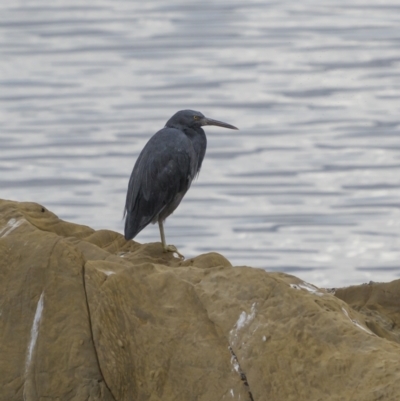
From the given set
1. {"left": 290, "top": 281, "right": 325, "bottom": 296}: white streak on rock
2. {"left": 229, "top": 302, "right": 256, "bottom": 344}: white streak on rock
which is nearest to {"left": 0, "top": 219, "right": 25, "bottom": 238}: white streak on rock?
{"left": 229, "top": 302, "right": 256, "bottom": 344}: white streak on rock

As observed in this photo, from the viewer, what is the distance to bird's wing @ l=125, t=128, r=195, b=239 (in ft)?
28.4

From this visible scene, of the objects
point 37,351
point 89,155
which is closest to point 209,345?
point 37,351

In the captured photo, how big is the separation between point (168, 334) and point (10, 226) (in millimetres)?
1156

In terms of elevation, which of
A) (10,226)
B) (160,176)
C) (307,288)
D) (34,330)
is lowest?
(160,176)

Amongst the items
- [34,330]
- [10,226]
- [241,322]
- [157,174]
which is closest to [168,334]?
[241,322]

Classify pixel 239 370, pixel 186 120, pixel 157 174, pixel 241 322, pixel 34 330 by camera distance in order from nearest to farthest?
pixel 239 370 < pixel 241 322 < pixel 34 330 < pixel 157 174 < pixel 186 120

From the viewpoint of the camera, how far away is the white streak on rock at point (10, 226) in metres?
6.56

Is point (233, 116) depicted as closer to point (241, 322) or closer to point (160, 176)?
point (160, 176)

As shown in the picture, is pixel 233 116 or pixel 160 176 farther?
pixel 233 116

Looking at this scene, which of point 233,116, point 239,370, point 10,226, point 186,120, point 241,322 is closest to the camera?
point 239,370

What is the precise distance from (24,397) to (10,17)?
79.3 feet

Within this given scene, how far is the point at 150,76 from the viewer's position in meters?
23.6

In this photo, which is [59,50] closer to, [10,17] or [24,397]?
[10,17]

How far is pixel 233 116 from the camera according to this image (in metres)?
20.1
